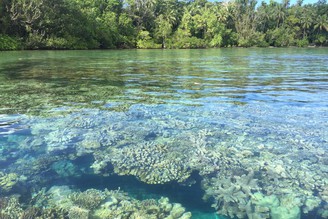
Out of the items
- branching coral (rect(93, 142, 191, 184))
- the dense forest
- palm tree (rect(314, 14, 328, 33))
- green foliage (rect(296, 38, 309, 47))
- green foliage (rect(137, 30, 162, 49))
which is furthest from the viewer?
palm tree (rect(314, 14, 328, 33))

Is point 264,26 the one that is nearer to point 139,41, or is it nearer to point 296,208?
point 139,41

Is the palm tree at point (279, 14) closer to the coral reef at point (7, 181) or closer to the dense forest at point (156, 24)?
the dense forest at point (156, 24)

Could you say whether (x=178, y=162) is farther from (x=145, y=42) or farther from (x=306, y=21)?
(x=306, y=21)

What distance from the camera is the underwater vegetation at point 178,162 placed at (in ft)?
10.4

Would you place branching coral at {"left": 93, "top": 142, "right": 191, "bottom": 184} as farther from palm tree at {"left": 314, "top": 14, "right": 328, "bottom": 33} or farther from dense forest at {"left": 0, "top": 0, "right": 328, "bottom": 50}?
palm tree at {"left": 314, "top": 14, "right": 328, "bottom": 33}

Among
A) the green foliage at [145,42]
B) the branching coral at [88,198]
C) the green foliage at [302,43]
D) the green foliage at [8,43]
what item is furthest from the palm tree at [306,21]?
the branching coral at [88,198]

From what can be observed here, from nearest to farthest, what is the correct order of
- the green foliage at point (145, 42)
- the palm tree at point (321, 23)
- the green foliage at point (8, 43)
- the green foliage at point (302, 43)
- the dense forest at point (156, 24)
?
1. the green foliage at point (8, 43)
2. the dense forest at point (156, 24)
3. the green foliage at point (145, 42)
4. the green foliage at point (302, 43)
5. the palm tree at point (321, 23)

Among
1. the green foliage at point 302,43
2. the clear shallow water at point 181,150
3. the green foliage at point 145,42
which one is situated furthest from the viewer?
the green foliage at point 302,43

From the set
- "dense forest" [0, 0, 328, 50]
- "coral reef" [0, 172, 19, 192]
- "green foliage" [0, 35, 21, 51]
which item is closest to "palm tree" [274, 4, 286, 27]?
"dense forest" [0, 0, 328, 50]

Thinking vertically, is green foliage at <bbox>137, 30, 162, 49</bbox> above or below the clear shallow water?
above

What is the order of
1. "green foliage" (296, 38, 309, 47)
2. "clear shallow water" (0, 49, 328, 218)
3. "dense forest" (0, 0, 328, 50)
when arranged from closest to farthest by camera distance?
"clear shallow water" (0, 49, 328, 218)
"dense forest" (0, 0, 328, 50)
"green foliage" (296, 38, 309, 47)

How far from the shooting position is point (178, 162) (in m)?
4.22

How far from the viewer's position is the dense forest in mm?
44906

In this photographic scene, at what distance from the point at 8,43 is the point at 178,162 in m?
44.6
